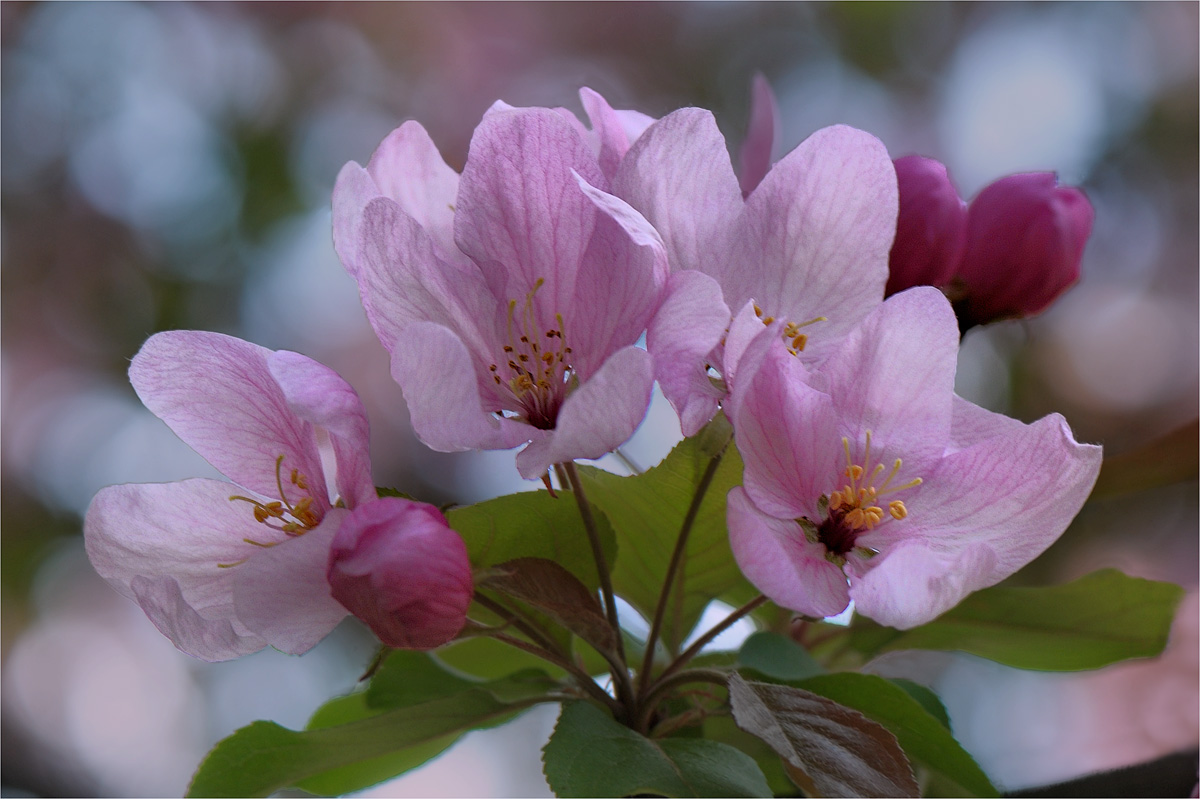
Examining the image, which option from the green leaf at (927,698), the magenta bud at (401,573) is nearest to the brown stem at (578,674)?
the magenta bud at (401,573)

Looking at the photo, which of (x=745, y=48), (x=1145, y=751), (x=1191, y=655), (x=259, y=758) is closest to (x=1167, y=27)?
(x=745, y=48)

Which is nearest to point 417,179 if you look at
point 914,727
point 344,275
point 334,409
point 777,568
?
point 334,409

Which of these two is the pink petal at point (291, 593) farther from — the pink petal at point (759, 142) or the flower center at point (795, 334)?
the pink petal at point (759, 142)

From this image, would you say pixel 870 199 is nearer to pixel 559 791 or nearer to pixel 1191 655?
pixel 559 791

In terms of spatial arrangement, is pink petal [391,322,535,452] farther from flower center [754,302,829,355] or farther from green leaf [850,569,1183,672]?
green leaf [850,569,1183,672]

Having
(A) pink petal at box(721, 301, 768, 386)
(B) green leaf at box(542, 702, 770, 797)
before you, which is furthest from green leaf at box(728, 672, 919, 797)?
(A) pink petal at box(721, 301, 768, 386)

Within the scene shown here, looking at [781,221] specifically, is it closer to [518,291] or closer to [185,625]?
[518,291]
